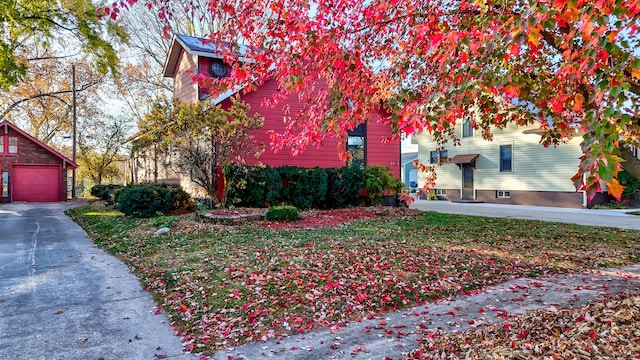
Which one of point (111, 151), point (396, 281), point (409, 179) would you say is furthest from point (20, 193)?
point (409, 179)

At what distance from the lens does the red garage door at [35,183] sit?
2219cm

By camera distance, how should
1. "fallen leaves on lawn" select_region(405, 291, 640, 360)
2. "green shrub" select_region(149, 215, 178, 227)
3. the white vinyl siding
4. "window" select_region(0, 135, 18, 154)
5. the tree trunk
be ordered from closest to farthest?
"fallen leaves on lawn" select_region(405, 291, 640, 360) < the tree trunk < "green shrub" select_region(149, 215, 178, 227) < the white vinyl siding < "window" select_region(0, 135, 18, 154)

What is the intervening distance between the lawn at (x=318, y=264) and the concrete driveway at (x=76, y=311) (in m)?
0.27

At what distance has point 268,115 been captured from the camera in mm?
15406

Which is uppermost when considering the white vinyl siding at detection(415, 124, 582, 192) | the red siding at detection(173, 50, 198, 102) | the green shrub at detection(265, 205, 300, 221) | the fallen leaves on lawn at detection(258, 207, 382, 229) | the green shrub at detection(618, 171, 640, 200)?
the red siding at detection(173, 50, 198, 102)

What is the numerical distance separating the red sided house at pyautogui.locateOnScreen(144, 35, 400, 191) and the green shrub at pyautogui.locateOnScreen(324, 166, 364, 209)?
3.74ft

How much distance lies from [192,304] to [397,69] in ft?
12.2

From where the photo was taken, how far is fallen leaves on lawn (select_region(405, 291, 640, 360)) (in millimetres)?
2740

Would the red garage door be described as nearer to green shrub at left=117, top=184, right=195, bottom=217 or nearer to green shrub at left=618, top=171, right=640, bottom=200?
green shrub at left=117, top=184, right=195, bottom=217

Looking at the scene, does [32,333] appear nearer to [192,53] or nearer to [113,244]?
[113,244]

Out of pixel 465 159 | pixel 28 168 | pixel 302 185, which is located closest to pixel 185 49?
pixel 302 185

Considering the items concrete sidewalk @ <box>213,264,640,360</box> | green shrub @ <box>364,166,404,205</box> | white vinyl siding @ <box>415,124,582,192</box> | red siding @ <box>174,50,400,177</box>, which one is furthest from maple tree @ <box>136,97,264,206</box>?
white vinyl siding @ <box>415,124,582,192</box>

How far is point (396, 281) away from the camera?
5.36m

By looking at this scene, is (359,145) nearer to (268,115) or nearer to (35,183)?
(268,115)
